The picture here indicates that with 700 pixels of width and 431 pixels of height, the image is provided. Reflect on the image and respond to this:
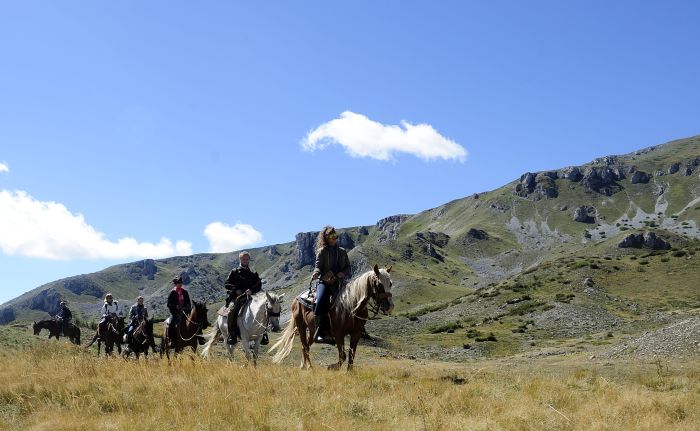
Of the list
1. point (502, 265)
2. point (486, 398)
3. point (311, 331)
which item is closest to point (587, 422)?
point (486, 398)

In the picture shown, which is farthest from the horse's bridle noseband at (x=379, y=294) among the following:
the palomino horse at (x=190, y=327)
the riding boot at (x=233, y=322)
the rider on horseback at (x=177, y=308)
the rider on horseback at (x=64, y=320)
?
the rider on horseback at (x=64, y=320)

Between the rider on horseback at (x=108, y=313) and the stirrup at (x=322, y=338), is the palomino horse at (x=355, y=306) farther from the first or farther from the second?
the rider on horseback at (x=108, y=313)

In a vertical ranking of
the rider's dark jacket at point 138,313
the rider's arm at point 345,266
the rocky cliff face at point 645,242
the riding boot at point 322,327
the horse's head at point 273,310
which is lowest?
the rocky cliff face at point 645,242

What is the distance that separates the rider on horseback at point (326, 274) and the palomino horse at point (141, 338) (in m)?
9.96

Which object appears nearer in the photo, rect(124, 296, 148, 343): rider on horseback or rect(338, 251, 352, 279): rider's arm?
rect(338, 251, 352, 279): rider's arm

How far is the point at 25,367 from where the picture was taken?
12.0 meters

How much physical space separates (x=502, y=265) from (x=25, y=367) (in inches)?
7883

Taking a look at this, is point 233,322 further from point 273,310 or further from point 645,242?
point 645,242

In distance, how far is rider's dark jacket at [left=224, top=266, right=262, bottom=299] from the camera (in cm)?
1485

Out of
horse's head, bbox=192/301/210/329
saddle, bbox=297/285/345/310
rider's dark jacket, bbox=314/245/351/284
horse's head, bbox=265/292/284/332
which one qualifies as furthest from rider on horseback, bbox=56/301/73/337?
rider's dark jacket, bbox=314/245/351/284

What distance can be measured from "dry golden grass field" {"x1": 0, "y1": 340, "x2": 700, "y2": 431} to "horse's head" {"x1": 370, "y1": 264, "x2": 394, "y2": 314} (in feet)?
4.92

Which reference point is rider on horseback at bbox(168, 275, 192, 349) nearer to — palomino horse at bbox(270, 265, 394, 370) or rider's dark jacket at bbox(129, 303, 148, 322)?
rider's dark jacket at bbox(129, 303, 148, 322)

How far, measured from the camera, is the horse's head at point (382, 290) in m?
11.4

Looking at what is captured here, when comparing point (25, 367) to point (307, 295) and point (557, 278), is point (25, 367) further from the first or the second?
point (557, 278)
